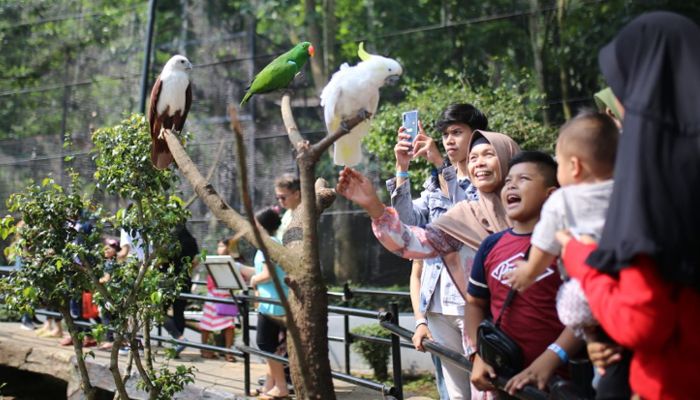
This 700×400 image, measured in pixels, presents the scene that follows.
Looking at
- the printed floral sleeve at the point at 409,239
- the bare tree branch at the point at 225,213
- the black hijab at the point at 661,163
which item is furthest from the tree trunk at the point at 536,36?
the black hijab at the point at 661,163

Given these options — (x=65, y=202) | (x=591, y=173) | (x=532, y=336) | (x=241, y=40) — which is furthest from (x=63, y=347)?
(x=591, y=173)

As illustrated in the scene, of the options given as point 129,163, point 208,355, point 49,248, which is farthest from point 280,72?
point 208,355

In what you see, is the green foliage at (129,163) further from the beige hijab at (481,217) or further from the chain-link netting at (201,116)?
the chain-link netting at (201,116)

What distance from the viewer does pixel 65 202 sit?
4516 mm

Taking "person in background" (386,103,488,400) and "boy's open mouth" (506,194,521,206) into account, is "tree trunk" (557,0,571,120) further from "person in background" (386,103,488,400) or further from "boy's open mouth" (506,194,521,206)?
"boy's open mouth" (506,194,521,206)

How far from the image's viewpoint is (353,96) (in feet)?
9.64

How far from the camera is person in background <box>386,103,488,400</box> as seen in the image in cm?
328

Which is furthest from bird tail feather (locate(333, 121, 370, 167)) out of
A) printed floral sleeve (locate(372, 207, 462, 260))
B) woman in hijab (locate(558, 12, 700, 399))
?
woman in hijab (locate(558, 12, 700, 399))

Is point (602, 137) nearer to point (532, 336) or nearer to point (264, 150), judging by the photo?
point (532, 336)

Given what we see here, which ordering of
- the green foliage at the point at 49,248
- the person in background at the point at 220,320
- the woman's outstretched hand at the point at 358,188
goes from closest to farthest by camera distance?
the woman's outstretched hand at the point at 358,188
the green foliage at the point at 49,248
the person in background at the point at 220,320

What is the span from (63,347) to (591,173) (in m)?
6.77

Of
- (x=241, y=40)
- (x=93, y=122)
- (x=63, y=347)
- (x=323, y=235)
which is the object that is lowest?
(x=63, y=347)

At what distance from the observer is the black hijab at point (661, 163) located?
162 cm

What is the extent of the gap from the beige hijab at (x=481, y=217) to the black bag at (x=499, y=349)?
0.46m
